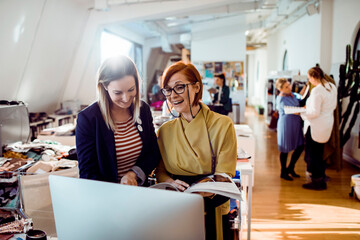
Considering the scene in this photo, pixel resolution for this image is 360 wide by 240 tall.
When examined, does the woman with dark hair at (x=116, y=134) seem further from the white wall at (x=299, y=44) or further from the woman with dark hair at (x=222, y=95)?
the white wall at (x=299, y=44)

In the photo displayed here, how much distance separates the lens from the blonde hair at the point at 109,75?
4.65 feet

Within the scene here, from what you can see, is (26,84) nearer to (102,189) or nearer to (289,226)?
(289,226)

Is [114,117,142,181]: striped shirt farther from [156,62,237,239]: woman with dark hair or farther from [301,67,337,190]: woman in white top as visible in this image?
[301,67,337,190]: woman in white top

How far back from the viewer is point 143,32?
1110 centimetres

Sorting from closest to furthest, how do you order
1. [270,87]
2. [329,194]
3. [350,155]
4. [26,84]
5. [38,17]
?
[329,194]
[38,17]
[26,84]
[350,155]
[270,87]

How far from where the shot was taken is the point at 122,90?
1.43 m

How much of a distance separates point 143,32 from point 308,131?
8052 mm

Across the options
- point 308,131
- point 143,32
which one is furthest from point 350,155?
point 143,32

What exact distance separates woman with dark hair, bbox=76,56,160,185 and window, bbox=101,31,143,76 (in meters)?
5.43

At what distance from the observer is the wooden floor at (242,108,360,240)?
3.14 m

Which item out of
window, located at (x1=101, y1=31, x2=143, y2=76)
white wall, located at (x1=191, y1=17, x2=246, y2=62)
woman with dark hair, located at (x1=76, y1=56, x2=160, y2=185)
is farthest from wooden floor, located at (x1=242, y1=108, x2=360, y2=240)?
white wall, located at (x1=191, y1=17, x2=246, y2=62)

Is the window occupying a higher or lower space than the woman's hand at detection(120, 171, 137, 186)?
higher

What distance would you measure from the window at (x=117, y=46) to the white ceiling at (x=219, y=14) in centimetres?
48

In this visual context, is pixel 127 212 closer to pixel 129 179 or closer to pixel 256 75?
pixel 129 179
